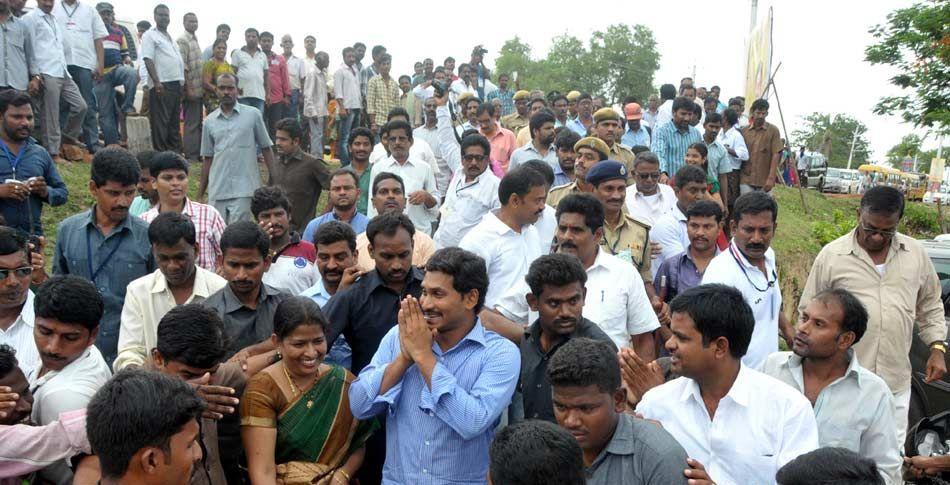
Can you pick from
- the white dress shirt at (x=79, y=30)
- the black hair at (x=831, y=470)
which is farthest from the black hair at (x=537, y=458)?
the white dress shirt at (x=79, y=30)

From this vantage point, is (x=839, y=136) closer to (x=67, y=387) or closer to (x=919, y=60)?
(x=919, y=60)

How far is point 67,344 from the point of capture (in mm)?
3531

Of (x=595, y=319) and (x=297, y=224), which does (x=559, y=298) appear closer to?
(x=595, y=319)

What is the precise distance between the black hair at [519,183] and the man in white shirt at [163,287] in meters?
1.98

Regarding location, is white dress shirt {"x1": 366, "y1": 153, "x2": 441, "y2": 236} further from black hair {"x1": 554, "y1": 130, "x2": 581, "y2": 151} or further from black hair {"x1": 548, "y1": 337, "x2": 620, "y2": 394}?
black hair {"x1": 548, "y1": 337, "x2": 620, "y2": 394}

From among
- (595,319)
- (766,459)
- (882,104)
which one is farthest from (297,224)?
(882,104)

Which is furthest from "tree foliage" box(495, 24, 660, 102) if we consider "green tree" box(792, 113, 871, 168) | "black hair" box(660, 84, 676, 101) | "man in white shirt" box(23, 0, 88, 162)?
"man in white shirt" box(23, 0, 88, 162)

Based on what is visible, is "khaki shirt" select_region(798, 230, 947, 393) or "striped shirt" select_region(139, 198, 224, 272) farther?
"striped shirt" select_region(139, 198, 224, 272)

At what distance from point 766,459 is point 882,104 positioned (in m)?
22.0

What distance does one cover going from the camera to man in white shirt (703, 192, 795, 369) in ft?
16.1

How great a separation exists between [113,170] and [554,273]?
2799mm

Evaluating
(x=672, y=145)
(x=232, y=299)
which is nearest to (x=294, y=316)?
(x=232, y=299)

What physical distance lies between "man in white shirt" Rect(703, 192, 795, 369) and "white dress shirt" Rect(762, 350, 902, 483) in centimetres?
106

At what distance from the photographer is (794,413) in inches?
121
